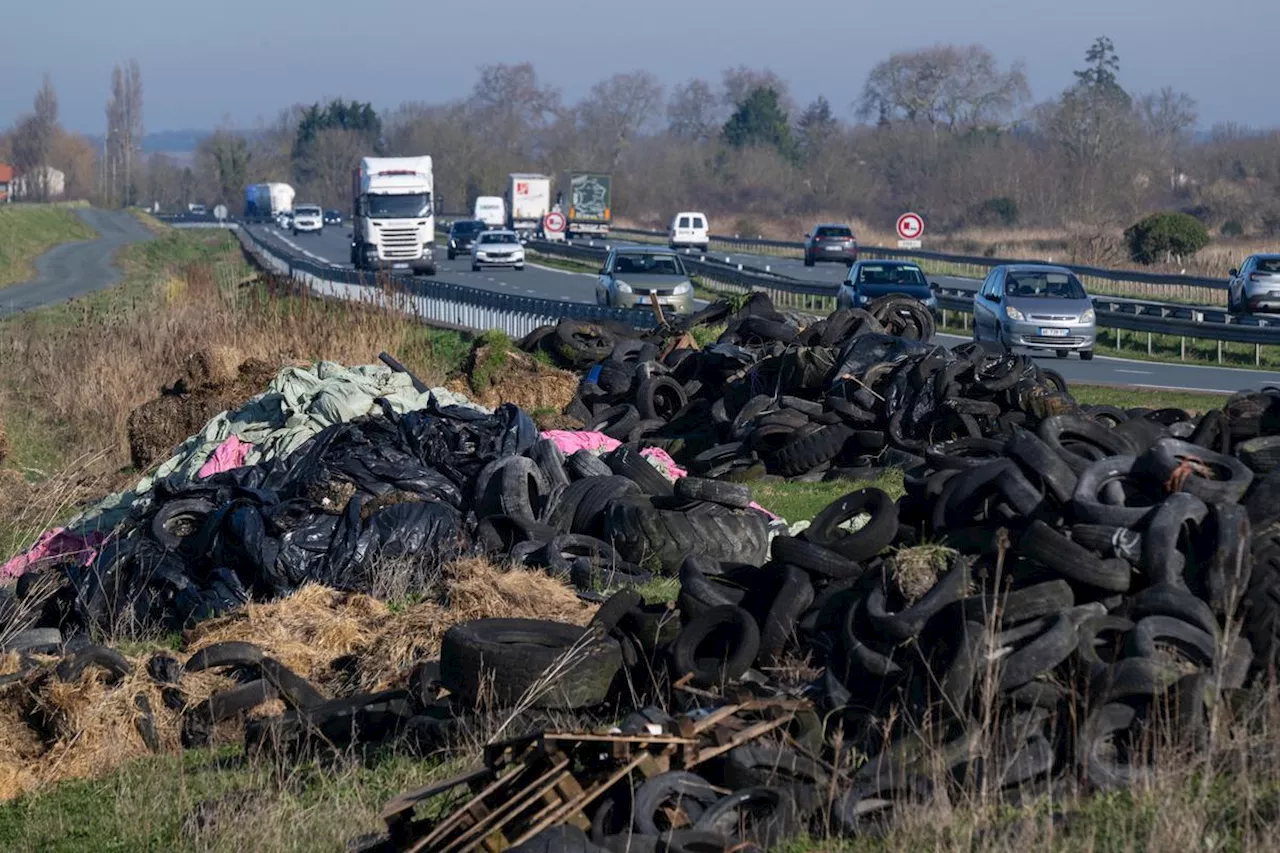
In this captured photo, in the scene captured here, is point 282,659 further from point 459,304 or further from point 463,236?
point 463,236

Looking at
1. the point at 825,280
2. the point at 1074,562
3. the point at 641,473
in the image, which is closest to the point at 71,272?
the point at 825,280

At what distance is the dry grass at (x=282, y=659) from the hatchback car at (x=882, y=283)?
20752mm

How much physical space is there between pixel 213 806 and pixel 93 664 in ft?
8.97

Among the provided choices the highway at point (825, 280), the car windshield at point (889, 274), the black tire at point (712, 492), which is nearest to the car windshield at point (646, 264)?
the car windshield at point (889, 274)

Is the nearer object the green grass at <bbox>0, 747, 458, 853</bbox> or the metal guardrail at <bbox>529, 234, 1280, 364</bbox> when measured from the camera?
the green grass at <bbox>0, 747, 458, 853</bbox>

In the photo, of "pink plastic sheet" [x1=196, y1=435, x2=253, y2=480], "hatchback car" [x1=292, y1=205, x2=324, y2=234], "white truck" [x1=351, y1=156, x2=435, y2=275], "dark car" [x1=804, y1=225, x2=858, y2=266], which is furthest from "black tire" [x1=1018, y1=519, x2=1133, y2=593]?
"hatchback car" [x1=292, y1=205, x2=324, y2=234]

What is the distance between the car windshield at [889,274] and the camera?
106ft

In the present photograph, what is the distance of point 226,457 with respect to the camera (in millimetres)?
17000

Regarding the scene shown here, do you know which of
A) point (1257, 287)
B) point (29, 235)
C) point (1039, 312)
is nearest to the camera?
point (1039, 312)

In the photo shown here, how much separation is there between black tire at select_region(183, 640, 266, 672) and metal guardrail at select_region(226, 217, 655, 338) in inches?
610

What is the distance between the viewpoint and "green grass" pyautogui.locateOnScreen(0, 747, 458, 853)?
24.0 ft

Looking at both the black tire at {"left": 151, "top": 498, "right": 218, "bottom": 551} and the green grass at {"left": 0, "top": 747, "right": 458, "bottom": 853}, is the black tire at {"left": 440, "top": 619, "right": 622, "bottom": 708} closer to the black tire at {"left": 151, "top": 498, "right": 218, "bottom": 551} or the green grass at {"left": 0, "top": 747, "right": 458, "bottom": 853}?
the green grass at {"left": 0, "top": 747, "right": 458, "bottom": 853}

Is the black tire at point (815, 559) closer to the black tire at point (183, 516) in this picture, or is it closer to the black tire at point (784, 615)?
the black tire at point (784, 615)

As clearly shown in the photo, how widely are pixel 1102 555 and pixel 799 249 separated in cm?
6544
